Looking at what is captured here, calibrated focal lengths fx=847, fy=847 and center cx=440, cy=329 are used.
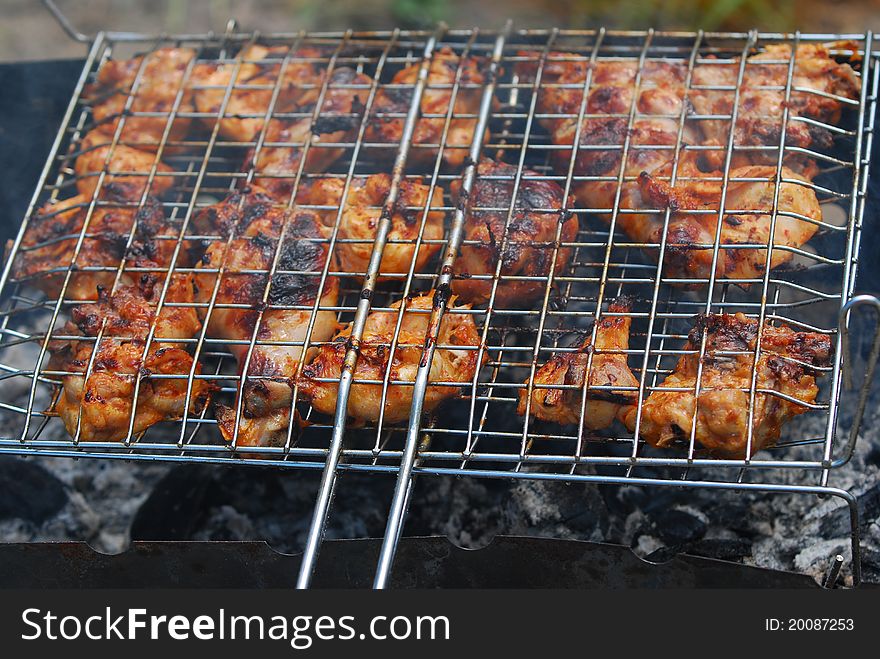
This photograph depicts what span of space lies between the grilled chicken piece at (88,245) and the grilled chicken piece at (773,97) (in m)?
2.32

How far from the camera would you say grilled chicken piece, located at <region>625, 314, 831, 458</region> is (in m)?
2.65

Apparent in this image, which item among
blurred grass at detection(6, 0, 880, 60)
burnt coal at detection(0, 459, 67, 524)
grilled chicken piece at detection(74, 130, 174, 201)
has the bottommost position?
burnt coal at detection(0, 459, 67, 524)

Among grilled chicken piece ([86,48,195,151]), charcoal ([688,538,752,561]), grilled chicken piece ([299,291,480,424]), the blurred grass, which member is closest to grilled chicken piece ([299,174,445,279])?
grilled chicken piece ([299,291,480,424])

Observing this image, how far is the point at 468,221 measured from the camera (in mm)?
3287

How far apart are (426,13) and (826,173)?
15.2 feet

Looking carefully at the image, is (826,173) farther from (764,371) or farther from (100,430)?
(100,430)

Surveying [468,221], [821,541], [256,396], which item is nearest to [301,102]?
[468,221]

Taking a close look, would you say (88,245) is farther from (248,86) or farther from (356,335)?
(356,335)

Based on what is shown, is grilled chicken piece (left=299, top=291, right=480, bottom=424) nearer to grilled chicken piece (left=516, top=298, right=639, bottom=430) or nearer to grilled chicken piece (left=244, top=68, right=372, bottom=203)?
grilled chicken piece (left=516, top=298, right=639, bottom=430)

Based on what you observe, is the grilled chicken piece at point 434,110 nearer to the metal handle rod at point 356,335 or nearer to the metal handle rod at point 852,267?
the metal handle rod at point 356,335

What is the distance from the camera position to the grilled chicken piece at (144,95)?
396 cm

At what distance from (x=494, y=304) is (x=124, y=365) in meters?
1.36

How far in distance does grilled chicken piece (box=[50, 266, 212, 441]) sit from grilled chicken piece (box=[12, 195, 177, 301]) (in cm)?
18

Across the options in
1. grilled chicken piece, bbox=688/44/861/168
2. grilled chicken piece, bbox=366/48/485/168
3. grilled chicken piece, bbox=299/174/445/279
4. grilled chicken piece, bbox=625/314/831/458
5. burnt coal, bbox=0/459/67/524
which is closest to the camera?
grilled chicken piece, bbox=625/314/831/458
